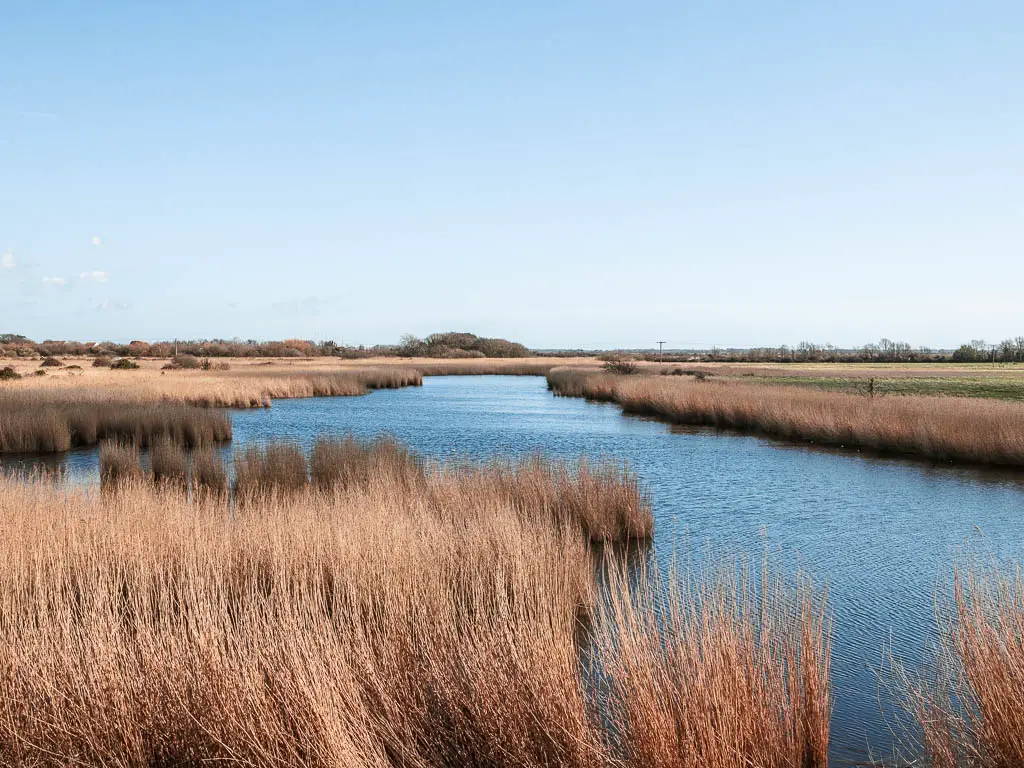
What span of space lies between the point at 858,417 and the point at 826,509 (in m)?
9.21

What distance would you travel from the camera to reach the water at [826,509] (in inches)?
260

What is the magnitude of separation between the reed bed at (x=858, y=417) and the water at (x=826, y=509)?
3.44 feet

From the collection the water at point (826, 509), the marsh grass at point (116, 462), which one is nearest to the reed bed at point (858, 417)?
the water at point (826, 509)

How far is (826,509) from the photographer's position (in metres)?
12.5

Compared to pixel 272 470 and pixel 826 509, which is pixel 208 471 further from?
pixel 826 509

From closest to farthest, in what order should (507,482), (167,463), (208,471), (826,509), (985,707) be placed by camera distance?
(985,707), (507,482), (208,471), (826,509), (167,463)

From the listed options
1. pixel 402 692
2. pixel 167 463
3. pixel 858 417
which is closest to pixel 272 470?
pixel 167 463

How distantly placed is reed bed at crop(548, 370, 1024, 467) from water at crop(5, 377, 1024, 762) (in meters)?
1.05

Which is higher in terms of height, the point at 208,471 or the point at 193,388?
the point at 193,388

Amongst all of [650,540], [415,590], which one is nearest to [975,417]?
[650,540]

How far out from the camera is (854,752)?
4.77 metres

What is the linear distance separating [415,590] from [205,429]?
15698 millimetres

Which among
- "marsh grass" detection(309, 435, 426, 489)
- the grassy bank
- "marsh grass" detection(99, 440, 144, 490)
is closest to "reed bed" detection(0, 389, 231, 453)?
"marsh grass" detection(99, 440, 144, 490)

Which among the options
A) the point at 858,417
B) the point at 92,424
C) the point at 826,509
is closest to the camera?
the point at 826,509
